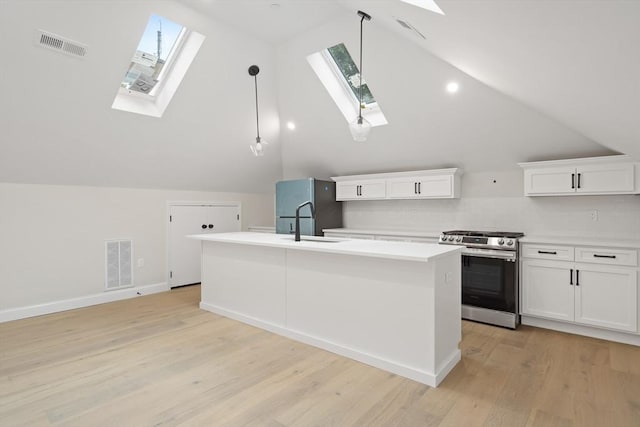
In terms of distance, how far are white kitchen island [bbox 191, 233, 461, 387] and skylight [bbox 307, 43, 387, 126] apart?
227 cm

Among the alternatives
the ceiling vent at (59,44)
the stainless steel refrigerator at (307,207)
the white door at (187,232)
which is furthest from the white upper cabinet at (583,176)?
the ceiling vent at (59,44)

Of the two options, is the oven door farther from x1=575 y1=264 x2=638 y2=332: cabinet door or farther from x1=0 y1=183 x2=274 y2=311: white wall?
x1=0 y1=183 x2=274 y2=311: white wall

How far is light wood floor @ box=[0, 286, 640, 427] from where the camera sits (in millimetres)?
2082

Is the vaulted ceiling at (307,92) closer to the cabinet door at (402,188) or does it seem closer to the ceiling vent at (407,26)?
the ceiling vent at (407,26)

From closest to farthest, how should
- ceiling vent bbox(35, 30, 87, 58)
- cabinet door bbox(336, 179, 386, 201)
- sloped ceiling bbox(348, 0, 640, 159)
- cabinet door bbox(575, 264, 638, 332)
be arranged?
1. sloped ceiling bbox(348, 0, 640, 159)
2. ceiling vent bbox(35, 30, 87, 58)
3. cabinet door bbox(575, 264, 638, 332)
4. cabinet door bbox(336, 179, 386, 201)

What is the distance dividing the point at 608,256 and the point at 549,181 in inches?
37.2

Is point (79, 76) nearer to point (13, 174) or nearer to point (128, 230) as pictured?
point (13, 174)

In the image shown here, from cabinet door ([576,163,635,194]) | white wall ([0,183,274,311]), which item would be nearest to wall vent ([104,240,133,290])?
white wall ([0,183,274,311])

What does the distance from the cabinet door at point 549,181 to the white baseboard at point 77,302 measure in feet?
16.2

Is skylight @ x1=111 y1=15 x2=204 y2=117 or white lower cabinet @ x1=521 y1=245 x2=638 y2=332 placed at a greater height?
skylight @ x1=111 y1=15 x2=204 y2=117

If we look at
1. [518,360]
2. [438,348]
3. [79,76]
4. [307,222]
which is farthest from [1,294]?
[518,360]

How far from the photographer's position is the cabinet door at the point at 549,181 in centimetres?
367

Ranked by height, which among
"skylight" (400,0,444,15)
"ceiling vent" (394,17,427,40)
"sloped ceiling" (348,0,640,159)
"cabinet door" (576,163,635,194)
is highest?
"ceiling vent" (394,17,427,40)

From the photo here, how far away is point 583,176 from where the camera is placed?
11.8ft
